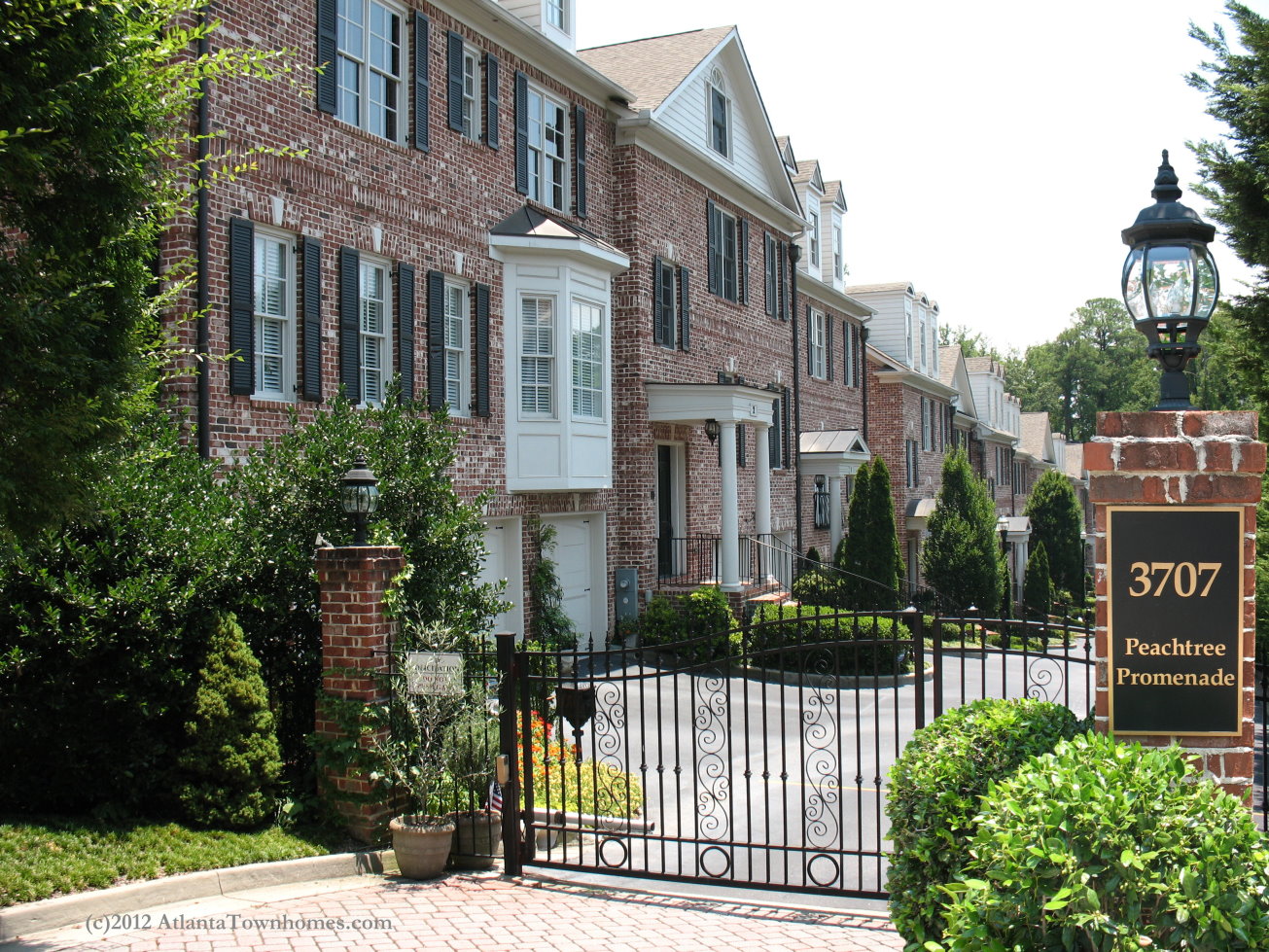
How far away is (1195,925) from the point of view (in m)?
3.52

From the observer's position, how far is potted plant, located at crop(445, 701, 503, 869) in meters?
7.92

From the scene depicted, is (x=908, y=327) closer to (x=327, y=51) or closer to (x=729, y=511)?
(x=729, y=511)

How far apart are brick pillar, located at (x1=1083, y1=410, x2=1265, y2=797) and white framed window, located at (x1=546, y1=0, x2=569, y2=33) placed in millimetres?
14753

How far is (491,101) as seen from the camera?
15.8 m

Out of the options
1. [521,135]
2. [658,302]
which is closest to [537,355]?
[521,135]

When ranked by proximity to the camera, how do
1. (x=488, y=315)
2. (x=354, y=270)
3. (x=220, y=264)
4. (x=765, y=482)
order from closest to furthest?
(x=220, y=264) < (x=354, y=270) < (x=488, y=315) < (x=765, y=482)

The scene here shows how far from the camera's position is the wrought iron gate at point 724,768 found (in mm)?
7016

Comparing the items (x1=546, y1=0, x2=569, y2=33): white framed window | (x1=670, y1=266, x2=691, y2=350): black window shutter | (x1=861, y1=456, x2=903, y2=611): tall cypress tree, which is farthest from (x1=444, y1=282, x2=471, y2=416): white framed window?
(x1=861, y1=456, x2=903, y2=611): tall cypress tree

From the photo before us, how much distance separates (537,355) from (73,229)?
10836 millimetres

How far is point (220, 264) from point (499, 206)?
220 inches

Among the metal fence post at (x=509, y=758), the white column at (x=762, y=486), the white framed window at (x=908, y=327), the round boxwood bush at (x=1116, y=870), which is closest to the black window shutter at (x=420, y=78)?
the metal fence post at (x=509, y=758)

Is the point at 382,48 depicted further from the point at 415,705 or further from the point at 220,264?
the point at 415,705

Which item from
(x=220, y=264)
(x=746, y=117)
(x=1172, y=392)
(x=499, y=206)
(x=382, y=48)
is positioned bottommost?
(x=1172, y=392)

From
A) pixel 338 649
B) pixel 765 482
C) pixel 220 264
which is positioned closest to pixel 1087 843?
pixel 338 649
